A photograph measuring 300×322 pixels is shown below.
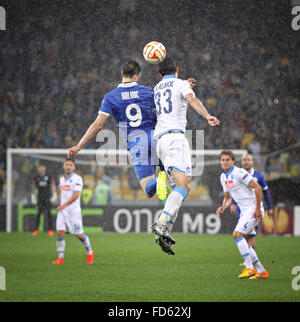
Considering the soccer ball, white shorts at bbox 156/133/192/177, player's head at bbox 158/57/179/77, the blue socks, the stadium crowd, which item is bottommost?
the blue socks

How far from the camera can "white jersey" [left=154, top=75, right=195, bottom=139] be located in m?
7.15

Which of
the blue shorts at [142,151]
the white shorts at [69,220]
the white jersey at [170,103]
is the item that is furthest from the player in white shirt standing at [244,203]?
the white shorts at [69,220]

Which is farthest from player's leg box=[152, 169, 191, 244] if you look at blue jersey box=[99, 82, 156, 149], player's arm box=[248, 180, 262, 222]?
player's arm box=[248, 180, 262, 222]

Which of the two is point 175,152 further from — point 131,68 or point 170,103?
point 131,68

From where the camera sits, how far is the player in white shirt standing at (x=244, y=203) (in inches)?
400

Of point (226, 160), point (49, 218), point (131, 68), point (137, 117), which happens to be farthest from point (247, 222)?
point (49, 218)

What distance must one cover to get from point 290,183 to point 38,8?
39.3ft

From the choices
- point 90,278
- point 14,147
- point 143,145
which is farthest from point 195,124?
point 143,145

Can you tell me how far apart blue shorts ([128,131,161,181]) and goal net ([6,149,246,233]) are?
36.7ft

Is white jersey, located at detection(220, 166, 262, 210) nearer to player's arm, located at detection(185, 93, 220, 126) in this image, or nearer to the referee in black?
player's arm, located at detection(185, 93, 220, 126)

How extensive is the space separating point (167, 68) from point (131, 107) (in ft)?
2.19

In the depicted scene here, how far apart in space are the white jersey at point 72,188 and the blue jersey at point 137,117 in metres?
5.31

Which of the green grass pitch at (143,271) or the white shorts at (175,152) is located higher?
the white shorts at (175,152)

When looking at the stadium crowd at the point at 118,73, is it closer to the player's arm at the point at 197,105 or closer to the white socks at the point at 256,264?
the white socks at the point at 256,264
